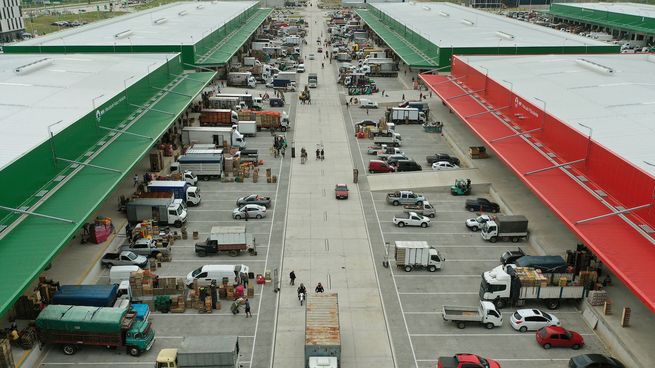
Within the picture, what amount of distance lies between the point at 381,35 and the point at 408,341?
9900cm

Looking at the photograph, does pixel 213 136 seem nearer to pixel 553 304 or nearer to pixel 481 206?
pixel 481 206

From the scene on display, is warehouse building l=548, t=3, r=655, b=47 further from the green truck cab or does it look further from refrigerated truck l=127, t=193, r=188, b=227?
the green truck cab

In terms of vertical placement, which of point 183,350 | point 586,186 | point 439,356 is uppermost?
A: point 586,186

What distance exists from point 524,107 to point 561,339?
27.3 metres

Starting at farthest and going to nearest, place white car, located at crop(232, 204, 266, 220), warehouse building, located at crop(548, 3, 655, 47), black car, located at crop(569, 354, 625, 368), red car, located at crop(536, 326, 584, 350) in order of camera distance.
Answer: warehouse building, located at crop(548, 3, 655, 47) < white car, located at crop(232, 204, 266, 220) < red car, located at crop(536, 326, 584, 350) < black car, located at crop(569, 354, 625, 368)

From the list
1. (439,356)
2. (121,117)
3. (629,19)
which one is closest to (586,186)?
(439,356)

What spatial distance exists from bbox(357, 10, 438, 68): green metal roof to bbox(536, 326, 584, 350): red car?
198 feet

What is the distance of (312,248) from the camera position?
4228 cm

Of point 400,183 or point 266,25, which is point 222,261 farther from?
point 266,25

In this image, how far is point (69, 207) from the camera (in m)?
36.1

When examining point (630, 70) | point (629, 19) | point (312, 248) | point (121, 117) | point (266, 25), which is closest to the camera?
point (312, 248)

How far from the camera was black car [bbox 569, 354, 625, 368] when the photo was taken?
93.7ft

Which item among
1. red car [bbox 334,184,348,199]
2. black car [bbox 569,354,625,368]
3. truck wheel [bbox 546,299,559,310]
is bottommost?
truck wheel [bbox 546,299,559,310]

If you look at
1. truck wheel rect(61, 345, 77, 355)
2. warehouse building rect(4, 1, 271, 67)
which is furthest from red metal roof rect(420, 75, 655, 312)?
warehouse building rect(4, 1, 271, 67)
